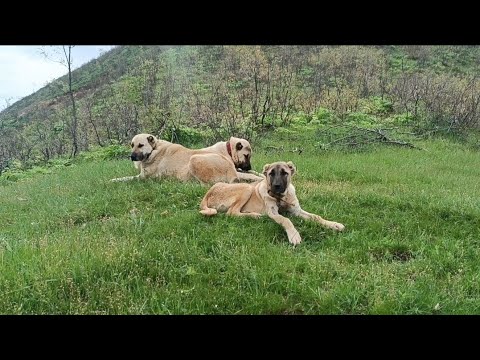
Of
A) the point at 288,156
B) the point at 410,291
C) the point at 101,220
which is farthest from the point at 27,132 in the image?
the point at 410,291

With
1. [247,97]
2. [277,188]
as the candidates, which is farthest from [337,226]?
[247,97]

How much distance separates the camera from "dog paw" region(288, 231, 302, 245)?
5793mm

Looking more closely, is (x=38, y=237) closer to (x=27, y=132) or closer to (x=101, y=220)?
(x=101, y=220)

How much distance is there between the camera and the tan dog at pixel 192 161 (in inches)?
366

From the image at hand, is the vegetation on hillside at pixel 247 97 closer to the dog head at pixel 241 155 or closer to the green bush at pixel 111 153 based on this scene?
the green bush at pixel 111 153

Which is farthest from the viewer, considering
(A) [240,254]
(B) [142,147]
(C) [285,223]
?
(B) [142,147]

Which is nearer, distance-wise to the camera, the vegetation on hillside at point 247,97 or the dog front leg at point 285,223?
the dog front leg at point 285,223

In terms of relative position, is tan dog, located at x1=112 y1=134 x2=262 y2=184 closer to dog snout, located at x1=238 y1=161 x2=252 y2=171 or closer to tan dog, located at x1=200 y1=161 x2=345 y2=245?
dog snout, located at x1=238 y1=161 x2=252 y2=171

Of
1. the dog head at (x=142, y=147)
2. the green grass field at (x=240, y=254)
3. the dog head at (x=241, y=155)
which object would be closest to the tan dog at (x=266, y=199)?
the green grass field at (x=240, y=254)

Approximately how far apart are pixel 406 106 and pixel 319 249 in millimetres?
12582

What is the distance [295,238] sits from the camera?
5.86 metres

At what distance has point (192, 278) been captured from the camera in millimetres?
4645

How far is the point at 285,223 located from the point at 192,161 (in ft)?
12.4

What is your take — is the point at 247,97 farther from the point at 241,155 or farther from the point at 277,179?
the point at 277,179
